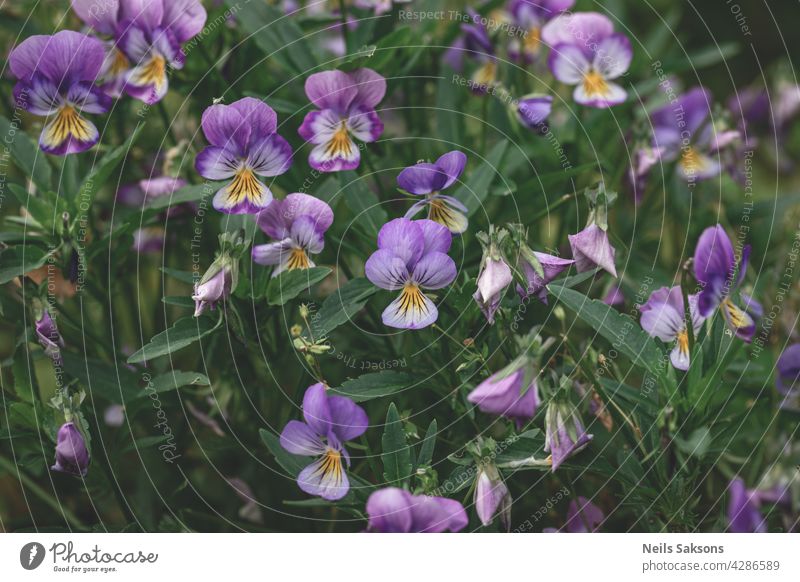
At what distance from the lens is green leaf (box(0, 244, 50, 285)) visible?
2.96ft

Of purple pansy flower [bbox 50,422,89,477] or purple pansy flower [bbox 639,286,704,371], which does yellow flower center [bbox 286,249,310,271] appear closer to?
purple pansy flower [bbox 50,422,89,477]

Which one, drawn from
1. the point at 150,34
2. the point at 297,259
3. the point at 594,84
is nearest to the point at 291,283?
the point at 297,259

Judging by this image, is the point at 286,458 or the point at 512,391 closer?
the point at 512,391

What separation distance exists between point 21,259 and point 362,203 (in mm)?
385

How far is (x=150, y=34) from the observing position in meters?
1.01

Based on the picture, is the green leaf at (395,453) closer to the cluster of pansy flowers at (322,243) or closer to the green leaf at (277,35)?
the cluster of pansy flowers at (322,243)

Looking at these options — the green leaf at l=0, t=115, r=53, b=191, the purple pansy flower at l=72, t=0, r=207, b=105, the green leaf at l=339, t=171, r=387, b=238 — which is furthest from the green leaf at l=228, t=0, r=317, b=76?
the green leaf at l=0, t=115, r=53, b=191

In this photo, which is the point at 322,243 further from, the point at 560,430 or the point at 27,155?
the point at 27,155

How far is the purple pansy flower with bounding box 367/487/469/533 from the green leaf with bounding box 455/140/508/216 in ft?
1.14

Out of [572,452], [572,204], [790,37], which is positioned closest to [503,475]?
[572,452]

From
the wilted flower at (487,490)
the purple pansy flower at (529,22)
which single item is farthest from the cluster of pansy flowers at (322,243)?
the purple pansy flower at (529,22)

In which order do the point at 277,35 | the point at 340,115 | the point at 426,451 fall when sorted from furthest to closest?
the point at 277,35
the point at 340,115
the point at 426,451

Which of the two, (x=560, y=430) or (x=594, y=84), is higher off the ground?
(x=594, y=84)
